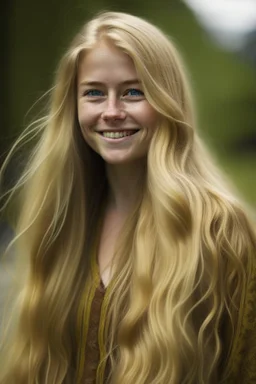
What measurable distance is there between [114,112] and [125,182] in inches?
7.4

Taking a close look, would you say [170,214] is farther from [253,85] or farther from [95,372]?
[253,85]

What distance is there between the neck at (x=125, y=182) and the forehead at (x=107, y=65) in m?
0.20

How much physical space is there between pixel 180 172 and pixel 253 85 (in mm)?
1209

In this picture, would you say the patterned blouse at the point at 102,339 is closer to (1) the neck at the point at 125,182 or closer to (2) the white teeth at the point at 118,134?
(1) the neck at the point at 125,182

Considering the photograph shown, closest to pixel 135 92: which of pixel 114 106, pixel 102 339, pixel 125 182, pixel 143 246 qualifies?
pixel 114 106

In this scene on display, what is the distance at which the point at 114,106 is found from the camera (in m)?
1.50

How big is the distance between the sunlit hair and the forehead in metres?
0.02

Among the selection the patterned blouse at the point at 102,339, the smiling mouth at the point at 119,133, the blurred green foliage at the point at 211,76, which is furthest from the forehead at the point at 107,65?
the blurred green foliage at the point at 211,76

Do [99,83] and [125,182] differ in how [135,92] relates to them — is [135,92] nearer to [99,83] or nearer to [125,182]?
[99,83]

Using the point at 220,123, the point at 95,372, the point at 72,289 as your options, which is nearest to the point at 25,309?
the point at 72,289

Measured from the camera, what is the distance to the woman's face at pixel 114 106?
1494 millimetres

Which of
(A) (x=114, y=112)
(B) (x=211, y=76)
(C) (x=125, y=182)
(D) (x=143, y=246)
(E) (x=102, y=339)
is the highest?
(B) (x=211, y=76)

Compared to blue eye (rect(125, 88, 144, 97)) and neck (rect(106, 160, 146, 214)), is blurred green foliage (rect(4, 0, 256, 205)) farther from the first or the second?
blue eye (rect(125, 88, 144, 97))

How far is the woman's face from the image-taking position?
1.49 m
